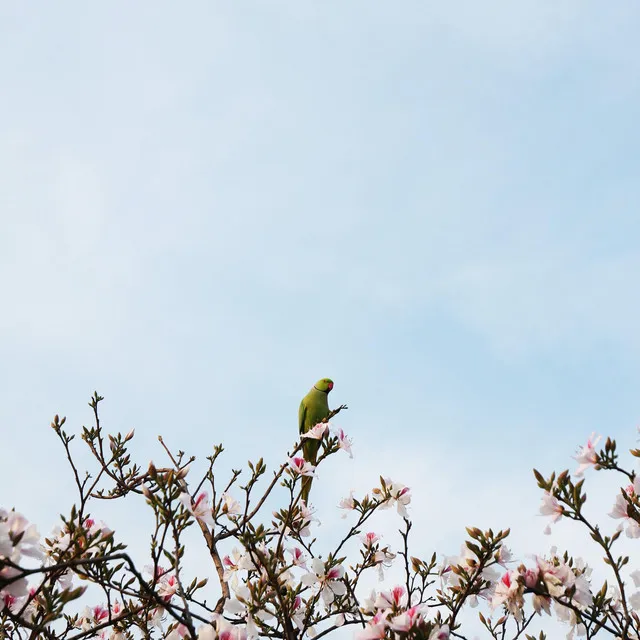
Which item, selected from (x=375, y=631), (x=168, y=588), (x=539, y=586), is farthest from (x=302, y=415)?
(x=375, y=631)

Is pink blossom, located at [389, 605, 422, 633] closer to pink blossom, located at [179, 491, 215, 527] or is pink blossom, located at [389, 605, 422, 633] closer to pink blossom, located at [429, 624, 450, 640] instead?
pink blossom, located at [429, 624, 450, 640]

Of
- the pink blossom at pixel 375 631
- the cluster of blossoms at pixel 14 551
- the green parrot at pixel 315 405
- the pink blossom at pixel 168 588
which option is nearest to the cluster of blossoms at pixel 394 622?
the pink blossom at pixel 375 631

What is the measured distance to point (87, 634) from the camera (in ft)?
9.80

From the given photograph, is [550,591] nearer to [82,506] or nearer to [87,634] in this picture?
[87,634]

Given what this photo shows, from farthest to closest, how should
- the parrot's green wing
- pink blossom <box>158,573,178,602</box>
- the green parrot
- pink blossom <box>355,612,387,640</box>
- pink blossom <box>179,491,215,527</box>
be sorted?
the parrot's green wing < the green parrot < pink blossom <box>158,573,178,602</box> < pink blossom <box>179,491,215,527</box> < pink blossom <box>355,612,387,640</box>

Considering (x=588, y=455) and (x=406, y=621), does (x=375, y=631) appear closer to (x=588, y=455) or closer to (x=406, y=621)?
(x=406, y=621)

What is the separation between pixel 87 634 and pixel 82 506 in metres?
1.32

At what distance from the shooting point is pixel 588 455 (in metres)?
3.22

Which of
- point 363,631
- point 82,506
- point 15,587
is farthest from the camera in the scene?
point 82,506

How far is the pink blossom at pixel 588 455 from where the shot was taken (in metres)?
3.21

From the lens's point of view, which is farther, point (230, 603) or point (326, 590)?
point (326, 590)

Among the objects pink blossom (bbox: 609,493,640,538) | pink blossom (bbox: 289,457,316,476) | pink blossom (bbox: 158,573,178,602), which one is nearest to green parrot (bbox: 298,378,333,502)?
pink blossom (bbox: 289,457,316,476)

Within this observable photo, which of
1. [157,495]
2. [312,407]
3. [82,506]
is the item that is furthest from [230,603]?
[312,407]

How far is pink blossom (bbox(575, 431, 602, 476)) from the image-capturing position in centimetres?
321
